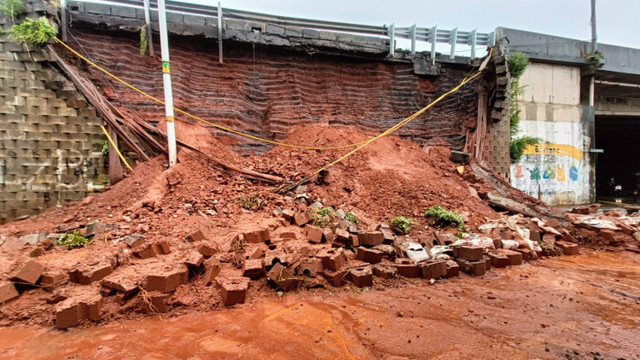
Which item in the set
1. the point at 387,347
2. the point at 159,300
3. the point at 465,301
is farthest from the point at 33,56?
the point at 465,301

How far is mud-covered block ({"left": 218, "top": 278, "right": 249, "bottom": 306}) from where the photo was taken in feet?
11.7

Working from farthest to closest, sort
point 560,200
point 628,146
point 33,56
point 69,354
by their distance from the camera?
point 628,146 < point 560,200 < point 33,56 < point 69,354

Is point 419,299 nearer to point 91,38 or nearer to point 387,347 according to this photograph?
point 387,347

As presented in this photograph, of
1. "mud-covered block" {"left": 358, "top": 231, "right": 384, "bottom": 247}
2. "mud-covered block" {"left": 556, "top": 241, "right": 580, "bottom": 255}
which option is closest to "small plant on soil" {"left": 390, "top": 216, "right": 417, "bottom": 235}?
"mud-covered block" {"left": 358, "top": 231, "right": 384, "bottom": 247}

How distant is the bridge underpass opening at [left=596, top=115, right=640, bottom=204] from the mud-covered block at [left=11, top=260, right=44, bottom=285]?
22.9m

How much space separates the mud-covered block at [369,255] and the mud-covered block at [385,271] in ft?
0.40

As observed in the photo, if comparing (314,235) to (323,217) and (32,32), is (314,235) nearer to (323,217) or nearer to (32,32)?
(323,217)

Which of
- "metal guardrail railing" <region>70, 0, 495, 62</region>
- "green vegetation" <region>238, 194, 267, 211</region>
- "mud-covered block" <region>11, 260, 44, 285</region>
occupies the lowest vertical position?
"mud-covered block" <region>11, 260, 44, 285</region>

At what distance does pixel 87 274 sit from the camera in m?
3.64

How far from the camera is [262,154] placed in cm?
826

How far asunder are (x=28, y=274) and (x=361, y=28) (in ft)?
32.2

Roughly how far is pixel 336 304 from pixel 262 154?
17.5 ft

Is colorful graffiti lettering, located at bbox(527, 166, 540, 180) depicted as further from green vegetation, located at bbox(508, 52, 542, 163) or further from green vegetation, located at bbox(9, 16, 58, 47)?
green vegetation, located at bbox(9, 16, 58, 47)

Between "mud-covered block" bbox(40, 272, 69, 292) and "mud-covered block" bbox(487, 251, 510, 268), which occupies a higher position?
"mud-covered block" bbox(40, 272, 69, 292)
